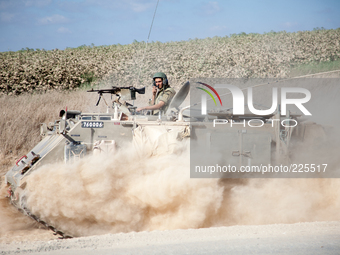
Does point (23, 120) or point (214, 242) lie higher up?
point (23, 120)

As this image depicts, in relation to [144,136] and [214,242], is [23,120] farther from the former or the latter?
[214,242]

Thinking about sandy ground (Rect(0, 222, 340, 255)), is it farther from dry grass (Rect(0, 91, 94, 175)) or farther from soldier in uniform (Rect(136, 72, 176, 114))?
dry grass (Rect(0, 91, 94, 175))

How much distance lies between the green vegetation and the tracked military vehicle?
1087 cm

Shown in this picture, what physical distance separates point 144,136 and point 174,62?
13.2m

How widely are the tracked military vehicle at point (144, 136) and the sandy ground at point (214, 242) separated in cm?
151

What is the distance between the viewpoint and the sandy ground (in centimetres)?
393

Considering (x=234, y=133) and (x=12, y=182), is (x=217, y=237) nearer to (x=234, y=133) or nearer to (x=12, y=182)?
(x=234, y=133)

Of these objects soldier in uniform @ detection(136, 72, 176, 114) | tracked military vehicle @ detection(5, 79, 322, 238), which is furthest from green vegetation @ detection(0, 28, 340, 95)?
tracked military vehicle @ detection(5, 79, 322, 238)

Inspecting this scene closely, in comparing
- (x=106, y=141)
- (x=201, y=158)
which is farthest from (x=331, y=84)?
(x=106, y=141)

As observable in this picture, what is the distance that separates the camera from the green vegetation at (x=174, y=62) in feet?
57.4

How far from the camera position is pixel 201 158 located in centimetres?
630

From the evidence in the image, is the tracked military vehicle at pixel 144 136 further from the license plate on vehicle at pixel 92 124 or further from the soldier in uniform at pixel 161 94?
the soldier in uniform at pixel 161 94

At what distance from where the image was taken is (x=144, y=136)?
248 inches

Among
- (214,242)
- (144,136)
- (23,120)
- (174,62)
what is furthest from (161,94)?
(174,62)
